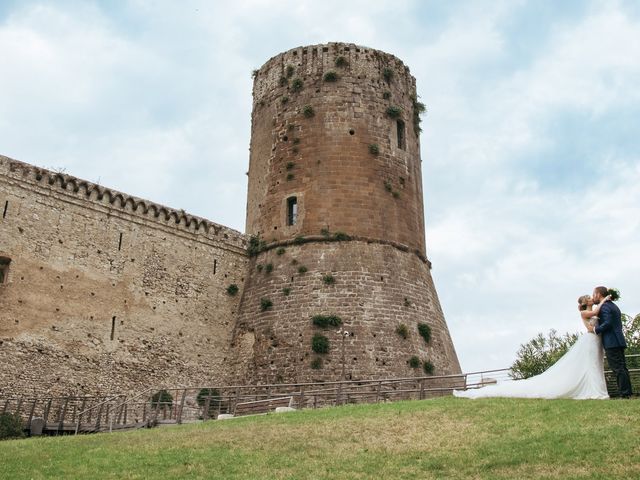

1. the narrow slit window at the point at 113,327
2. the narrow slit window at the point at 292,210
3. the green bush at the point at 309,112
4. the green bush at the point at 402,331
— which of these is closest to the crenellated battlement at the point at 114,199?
the narrow slit window at the point at 292,210

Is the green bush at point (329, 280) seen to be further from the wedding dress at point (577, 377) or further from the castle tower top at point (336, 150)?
the wedding dress at point (577, 377)

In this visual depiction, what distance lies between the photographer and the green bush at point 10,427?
58.9ft

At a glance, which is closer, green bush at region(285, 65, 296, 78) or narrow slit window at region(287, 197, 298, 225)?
narrow slit window at region(287, 197, 298, 225)

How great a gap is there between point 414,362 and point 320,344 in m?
3.15

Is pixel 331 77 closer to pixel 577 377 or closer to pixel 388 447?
pixel 577 377

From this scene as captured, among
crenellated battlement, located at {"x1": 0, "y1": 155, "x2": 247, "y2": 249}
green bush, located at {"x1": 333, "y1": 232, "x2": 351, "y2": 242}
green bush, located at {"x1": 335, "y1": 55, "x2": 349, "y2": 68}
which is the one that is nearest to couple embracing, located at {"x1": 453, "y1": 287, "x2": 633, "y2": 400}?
green bush, located at {"x1": 333, "y1": 232, "x2": 351, "y2": 242}

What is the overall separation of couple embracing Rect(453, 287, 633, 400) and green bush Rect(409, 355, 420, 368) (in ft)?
31.5

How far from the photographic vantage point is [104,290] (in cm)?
2261

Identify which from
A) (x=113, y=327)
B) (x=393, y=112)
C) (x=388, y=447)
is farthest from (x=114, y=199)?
(x=388, y=447)

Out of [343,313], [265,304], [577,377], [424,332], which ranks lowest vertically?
[577,377]

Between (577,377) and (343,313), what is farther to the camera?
(343,313)

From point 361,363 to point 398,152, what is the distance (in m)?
8.52

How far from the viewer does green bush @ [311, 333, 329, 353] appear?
23.2 metres

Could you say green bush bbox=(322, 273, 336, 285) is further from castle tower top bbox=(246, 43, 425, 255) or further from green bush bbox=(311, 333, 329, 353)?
green bush bbox=(311, 333, 329, 353)
